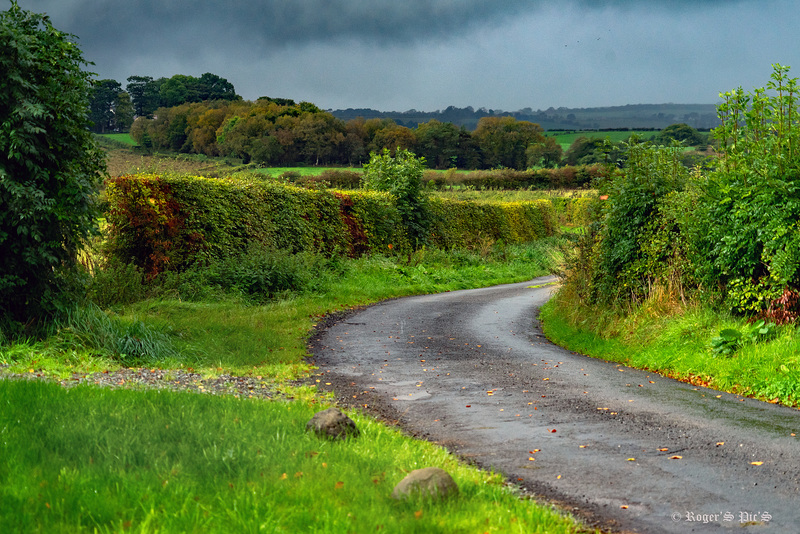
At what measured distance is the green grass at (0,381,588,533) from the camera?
4.11m

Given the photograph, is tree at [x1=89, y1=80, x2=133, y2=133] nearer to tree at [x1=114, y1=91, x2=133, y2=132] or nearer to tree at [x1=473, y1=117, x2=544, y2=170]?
tree at [x1=114, y1=91, x2=133, y2=132]

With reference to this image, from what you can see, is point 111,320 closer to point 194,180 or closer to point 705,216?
point 194,180

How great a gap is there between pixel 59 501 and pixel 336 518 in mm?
1817

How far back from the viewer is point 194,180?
1791 centimetres

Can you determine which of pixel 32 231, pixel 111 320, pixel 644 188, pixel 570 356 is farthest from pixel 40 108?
pixel 644 188

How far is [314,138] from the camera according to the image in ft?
208

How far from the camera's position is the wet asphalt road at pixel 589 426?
514 centimetres

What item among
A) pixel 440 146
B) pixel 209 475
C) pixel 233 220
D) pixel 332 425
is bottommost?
pixel 332 425

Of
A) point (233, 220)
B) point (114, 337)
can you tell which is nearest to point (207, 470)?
point (114, 337)

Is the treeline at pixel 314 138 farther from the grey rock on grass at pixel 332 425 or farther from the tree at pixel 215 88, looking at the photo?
the grey rock on grass at pixel 332 425

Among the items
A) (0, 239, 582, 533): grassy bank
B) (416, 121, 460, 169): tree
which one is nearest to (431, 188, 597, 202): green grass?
(416, 121, 460, 169): tree

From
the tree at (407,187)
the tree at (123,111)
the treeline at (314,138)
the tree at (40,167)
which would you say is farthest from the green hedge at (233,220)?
the tree at (123,111)

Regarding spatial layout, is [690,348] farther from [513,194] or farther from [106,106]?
[106,106]

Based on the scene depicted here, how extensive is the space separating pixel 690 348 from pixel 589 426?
4.04 m
